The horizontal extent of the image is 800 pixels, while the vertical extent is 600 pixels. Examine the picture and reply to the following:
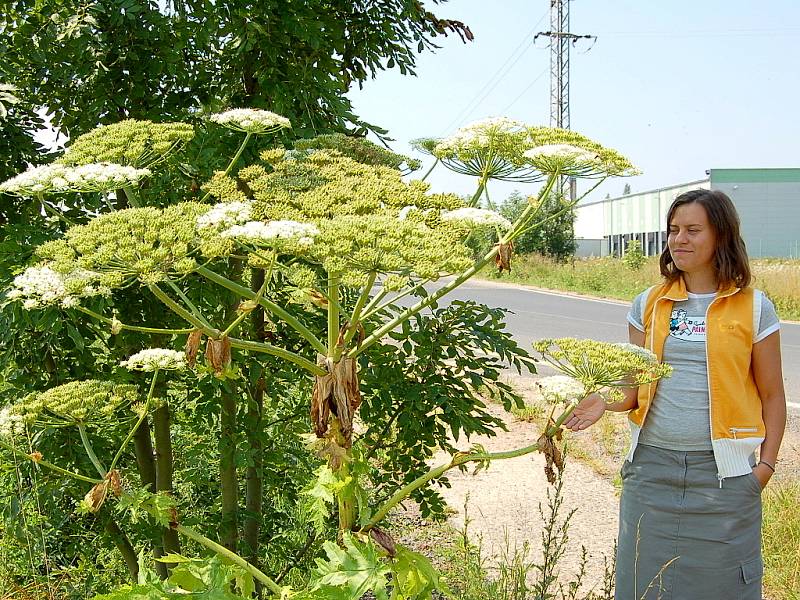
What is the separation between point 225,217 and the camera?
79.8 inches

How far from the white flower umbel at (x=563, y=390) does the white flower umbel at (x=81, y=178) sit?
45.9 inches

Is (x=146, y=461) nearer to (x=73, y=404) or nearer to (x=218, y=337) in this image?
(x=73, y=404)

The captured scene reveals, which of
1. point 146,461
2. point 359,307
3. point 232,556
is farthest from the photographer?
point 146,461

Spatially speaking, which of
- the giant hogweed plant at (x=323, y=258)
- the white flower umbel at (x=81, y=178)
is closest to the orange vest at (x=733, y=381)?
the giant hogweed plant at (x=323, y=258)

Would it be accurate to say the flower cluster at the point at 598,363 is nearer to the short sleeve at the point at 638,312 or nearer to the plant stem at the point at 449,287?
the plant stem at the point at 449,287

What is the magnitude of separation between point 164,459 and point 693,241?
2.49 metres

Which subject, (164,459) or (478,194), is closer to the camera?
(478,194)

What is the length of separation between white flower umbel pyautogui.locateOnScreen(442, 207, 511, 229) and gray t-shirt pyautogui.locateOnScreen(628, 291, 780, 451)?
1.51 m

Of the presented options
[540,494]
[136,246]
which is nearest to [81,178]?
[136,246]

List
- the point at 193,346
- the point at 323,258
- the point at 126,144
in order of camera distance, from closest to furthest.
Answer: the point at 323,258 < the point at 193,346 < the point at 126,144

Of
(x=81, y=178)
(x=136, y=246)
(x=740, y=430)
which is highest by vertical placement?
(x=81, y=178)

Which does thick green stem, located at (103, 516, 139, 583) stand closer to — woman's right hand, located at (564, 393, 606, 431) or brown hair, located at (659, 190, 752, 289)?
woman's right hand, located at (564, 393, 606, 431)

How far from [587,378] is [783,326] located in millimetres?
16896

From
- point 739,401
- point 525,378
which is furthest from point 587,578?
point 525,378
